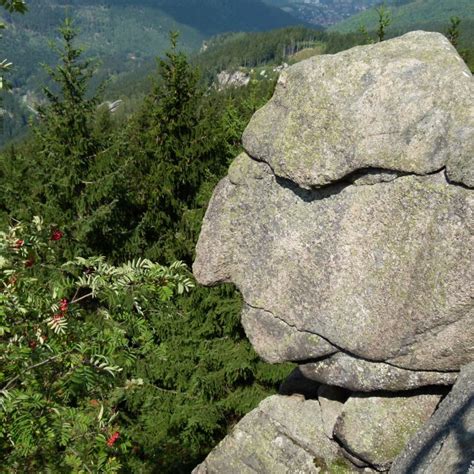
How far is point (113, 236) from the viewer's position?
19.8 meters

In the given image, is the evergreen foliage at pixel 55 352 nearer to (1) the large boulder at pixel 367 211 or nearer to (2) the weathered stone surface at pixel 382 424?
(1) the large boulder at pixel 367 211

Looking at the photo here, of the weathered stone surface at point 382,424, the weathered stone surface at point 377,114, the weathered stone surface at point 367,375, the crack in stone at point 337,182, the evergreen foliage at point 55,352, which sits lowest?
the weathered stone surface at point 382,424

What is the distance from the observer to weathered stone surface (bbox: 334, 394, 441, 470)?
8.98 m

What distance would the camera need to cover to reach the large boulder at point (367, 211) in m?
7.29

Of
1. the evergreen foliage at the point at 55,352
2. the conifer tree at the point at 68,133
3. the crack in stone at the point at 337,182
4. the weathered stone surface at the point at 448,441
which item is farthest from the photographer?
the conifer tree at the point at 68,133

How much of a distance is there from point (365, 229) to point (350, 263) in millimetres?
653

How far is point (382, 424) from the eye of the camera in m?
9.16

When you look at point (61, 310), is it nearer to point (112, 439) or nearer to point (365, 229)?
point (112, 439)

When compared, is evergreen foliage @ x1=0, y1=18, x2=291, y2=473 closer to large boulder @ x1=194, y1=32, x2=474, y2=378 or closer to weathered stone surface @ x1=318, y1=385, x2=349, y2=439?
large boulder @ x1=194, y1=32, x2=474, y2=378

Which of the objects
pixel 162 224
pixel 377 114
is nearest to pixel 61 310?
pixel 377 114

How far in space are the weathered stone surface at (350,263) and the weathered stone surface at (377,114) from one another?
428 millimetres

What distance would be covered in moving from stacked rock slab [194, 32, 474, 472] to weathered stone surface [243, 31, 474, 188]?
0.02 m

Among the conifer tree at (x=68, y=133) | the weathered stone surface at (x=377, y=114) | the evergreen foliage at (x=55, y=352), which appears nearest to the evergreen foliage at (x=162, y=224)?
the conifer tree at (x=68, y=133)

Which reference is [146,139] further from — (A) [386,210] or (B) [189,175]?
(A) [386,210]
